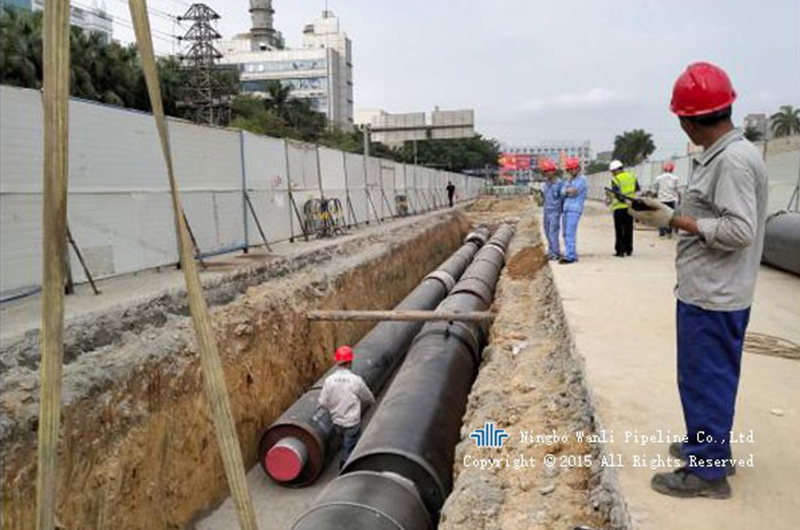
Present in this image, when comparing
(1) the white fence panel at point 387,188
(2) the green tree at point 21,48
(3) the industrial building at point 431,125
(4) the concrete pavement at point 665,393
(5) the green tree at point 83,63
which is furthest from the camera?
(3) the industrial building at point 431,125

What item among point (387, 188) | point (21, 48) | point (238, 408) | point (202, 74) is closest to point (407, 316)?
point (238, 408)

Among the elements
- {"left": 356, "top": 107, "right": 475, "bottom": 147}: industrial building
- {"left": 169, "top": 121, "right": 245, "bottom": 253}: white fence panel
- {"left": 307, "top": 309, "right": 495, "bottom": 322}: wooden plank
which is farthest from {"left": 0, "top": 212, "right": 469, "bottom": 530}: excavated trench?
{"left": 356, "top": 107, "right": 475, "bottom": 147}: industrial building

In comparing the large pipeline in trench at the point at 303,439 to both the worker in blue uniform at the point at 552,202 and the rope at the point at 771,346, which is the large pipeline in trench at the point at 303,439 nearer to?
the worker in blue uniform at the point at 552,202

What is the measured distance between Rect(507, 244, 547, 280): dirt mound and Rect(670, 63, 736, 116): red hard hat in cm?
777

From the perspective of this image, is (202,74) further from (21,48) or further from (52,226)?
(52,226)

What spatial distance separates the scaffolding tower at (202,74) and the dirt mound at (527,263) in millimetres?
44419

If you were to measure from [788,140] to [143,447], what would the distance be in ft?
51.0

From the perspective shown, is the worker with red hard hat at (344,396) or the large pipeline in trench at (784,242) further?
the large pipeline in trench at (784,242)

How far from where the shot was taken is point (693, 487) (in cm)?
275

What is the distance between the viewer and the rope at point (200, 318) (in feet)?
5.80

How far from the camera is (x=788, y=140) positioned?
1502 cm

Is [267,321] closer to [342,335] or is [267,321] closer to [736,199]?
[342,335]

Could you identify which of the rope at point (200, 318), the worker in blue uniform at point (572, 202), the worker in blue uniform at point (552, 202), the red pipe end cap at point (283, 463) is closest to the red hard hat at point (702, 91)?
the rope at point (200, 318)

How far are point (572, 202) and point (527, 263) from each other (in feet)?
6.54
